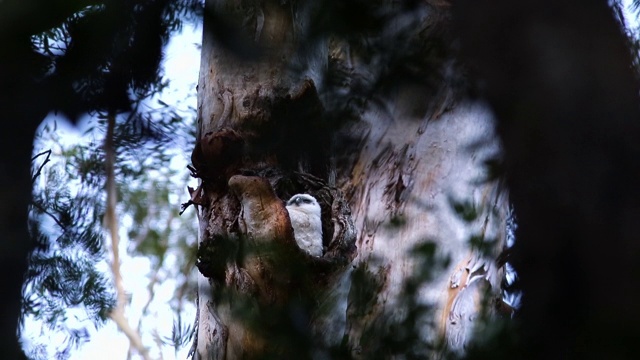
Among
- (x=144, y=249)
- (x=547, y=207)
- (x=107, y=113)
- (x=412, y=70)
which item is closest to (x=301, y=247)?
(x=107, y=113)

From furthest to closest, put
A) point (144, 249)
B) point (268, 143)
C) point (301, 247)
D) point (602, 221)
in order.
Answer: point (144, 249) < point (301, 247) < point (268, 143) < point (602, 221)

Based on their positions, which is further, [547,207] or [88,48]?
[88,48]

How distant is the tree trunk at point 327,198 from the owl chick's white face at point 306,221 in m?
0.03

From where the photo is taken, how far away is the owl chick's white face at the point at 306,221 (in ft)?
6.80

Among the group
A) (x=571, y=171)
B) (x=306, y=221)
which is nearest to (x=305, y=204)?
(x=306, y=221)

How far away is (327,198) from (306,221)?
0.47 ft

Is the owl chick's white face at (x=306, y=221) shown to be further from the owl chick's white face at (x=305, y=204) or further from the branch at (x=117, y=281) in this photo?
the branch at (x=117, y=281)

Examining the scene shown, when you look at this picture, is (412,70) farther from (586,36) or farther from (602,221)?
(602,221)

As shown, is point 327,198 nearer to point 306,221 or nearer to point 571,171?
point 306,221

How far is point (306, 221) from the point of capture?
6.85ft

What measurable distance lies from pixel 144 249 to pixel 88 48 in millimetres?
4943

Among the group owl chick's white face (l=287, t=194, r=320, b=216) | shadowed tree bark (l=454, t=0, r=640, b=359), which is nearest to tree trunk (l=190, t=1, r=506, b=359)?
owl chick's white face (l=287, t=194, r=320, b=216)

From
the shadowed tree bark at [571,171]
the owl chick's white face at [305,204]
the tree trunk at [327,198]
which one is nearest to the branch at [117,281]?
the tree trunk at [327,198]

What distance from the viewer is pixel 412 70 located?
130 centimetres
